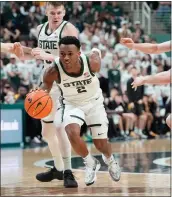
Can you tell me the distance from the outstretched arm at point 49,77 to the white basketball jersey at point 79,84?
0.07 metres

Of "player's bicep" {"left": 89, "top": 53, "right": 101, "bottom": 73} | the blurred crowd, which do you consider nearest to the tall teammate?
"player's bicep" {"left": 89, "top": 53, "right": 101, "bottom": 73}

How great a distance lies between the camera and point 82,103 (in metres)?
9.16

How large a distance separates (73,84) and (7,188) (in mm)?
3030

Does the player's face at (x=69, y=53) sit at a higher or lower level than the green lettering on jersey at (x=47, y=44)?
lower

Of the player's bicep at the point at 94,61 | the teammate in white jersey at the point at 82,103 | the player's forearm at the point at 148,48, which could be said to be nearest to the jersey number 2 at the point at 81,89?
the teammate in white jersey at the point at 82,103

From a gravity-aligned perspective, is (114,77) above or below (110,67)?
below

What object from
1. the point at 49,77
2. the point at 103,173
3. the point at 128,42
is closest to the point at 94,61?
the point at 49,77

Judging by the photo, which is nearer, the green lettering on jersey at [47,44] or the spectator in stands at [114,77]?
the green lettering on jersey at [47,44]

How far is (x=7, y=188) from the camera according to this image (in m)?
11.1

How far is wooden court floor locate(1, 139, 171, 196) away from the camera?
1058 cm

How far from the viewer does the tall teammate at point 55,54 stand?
859 cm

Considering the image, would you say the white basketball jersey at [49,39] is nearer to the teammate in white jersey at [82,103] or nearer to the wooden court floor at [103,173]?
the teammate in white jersey at [82,103]

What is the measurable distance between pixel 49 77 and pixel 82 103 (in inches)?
28.6

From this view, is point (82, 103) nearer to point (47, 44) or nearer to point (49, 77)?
point (49, 77)
